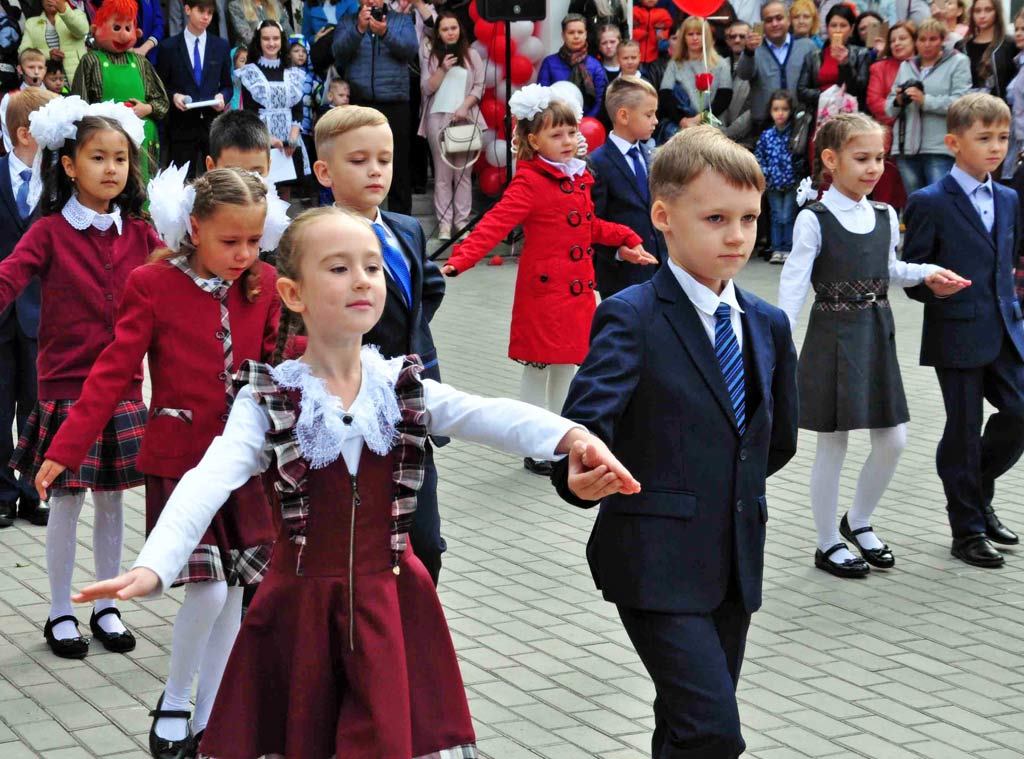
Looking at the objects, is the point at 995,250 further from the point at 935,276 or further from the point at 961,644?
the point at 961,644

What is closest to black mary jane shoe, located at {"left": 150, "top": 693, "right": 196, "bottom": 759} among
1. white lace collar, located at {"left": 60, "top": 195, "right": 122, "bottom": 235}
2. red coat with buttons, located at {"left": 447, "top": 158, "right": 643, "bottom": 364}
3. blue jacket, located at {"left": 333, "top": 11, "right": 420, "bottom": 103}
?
white lace collar, located at {"left": 60, "top": 195, "right": 122, "bottom": 235}

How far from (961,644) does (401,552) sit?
2.80 metres

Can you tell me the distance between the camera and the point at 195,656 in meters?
4.32

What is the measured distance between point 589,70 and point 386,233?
35.8ft

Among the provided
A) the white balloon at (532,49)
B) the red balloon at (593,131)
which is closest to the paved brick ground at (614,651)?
the red balloon at (593,131)

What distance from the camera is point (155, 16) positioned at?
1480cm

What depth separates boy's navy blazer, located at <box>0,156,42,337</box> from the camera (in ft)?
21.9

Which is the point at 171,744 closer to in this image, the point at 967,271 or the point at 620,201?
the point at 967,271

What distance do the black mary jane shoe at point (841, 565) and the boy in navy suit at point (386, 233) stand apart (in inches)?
84.0

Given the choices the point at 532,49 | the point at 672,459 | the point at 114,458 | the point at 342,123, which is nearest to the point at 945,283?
the point at 342,123

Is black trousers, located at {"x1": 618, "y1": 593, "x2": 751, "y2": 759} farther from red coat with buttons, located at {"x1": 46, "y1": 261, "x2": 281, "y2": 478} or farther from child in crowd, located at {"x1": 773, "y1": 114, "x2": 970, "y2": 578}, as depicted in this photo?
child in crowd, located at {"x1": 773, "y1": 114, "x2": 970, "y2": 578}

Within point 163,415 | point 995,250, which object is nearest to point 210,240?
point 163,415

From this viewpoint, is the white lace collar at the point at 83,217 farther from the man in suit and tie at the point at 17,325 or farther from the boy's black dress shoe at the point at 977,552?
the boy's black dress shoe at the point at 977,552

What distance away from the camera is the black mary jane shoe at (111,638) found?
5.23 m
